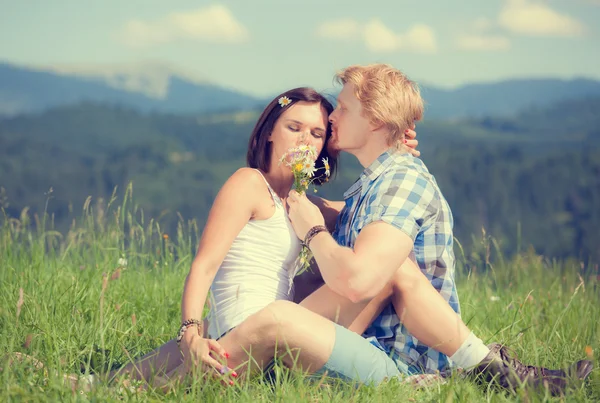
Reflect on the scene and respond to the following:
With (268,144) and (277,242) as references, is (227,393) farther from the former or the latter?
(268,144)

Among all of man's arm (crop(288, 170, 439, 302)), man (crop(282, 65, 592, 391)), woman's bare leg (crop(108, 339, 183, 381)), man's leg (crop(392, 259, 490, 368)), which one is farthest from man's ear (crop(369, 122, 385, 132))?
woman's bare leg (crop(108, 339, 183, 381))

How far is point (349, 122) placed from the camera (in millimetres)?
4242

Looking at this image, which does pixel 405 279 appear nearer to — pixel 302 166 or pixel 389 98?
pixel 302 166

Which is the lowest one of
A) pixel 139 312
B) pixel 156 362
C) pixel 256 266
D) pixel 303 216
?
pixel 139 312

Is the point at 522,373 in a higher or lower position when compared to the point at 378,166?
lower

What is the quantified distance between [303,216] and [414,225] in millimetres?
615

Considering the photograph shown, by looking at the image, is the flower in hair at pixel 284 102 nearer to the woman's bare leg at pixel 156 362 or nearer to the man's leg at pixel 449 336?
the man's leg at pixel 449 336

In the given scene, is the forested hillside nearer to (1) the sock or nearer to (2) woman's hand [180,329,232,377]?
(2) woman's hand [180,329,232,377]

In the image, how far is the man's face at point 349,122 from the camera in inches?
165

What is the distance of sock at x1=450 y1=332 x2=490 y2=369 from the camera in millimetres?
3742

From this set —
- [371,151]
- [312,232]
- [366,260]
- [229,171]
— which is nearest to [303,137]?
[371,151]

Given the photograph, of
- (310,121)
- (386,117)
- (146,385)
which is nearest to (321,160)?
(310,121)

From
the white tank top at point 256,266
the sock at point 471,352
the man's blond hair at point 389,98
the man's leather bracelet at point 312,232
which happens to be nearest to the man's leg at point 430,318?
the sock at point 471,352

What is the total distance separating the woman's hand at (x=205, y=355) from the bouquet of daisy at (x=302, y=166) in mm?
810
